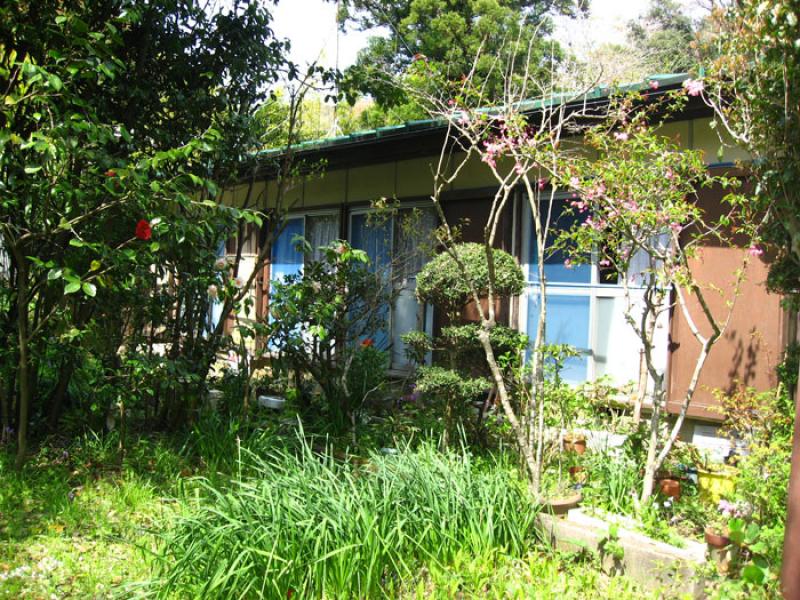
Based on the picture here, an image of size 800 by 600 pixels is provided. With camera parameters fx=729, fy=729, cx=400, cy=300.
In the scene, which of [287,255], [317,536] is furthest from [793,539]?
[287,255]

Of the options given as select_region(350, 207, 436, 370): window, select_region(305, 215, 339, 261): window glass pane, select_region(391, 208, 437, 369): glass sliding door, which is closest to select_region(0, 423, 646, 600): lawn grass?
select_region(391, 208, 437, 369): glass sliding door

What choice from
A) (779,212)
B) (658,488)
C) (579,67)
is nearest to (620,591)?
(658,488)

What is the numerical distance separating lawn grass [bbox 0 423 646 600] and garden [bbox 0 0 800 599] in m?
0.02

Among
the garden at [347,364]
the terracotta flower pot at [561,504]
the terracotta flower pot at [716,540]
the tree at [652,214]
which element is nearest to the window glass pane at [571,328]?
the garden at [347,364]

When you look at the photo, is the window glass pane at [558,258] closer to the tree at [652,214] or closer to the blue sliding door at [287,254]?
the tree at [652,214]

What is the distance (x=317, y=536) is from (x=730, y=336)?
143 inches

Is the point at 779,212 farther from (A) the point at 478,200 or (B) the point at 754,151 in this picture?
(A) the point at 478,200

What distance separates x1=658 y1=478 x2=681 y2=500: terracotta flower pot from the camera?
448cm

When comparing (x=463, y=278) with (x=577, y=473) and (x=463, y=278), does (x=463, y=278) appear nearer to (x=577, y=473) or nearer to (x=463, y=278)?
(x=463, y=278)

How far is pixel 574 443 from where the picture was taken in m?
5.34

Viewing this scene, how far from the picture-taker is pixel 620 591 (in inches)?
141

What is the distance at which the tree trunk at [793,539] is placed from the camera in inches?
105

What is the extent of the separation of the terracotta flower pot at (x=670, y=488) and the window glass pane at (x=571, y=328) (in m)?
2.01

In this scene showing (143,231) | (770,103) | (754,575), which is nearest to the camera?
(754,575)
